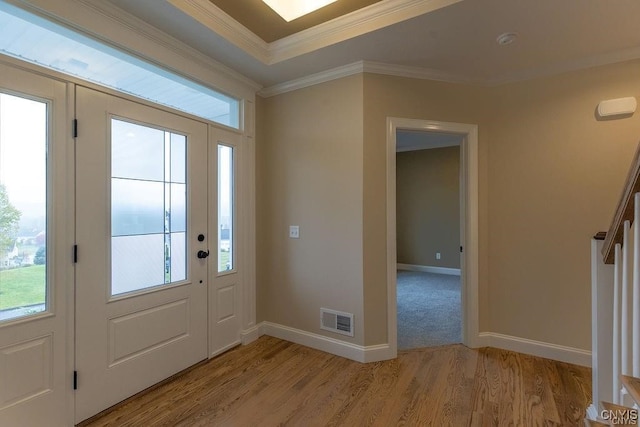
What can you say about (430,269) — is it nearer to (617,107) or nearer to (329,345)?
(329,345)

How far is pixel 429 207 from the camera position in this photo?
671 cm

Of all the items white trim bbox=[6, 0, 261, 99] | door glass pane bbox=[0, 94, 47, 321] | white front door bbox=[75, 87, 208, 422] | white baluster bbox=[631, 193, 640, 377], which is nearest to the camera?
white baluster bbox=[631, 193, 640, 377]

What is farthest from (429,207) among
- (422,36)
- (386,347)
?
(422,36)

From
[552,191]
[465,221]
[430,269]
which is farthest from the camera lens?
[430,269]

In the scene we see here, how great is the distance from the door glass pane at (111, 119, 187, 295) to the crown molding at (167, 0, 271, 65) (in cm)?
87

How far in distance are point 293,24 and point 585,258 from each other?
3.13 meters

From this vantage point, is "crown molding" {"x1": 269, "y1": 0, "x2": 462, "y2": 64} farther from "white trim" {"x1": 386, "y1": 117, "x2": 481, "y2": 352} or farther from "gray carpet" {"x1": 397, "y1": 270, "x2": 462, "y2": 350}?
"gray carpet" {"x1": 397, "y1": 270, "x2": 462, "y2": 350}

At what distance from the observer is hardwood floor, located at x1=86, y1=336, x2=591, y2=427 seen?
1.99m

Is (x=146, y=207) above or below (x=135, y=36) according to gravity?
below

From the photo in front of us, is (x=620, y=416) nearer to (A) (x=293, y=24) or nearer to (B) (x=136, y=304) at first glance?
(B) (x=136, y=304)

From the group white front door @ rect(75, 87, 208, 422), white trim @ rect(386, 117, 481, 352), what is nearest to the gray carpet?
white trim @ rect(386, 117, 481, 352)

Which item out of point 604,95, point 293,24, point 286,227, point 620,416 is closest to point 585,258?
point 604,95

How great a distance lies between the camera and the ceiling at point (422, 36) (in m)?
2.01

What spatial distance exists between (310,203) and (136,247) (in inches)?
60.7
